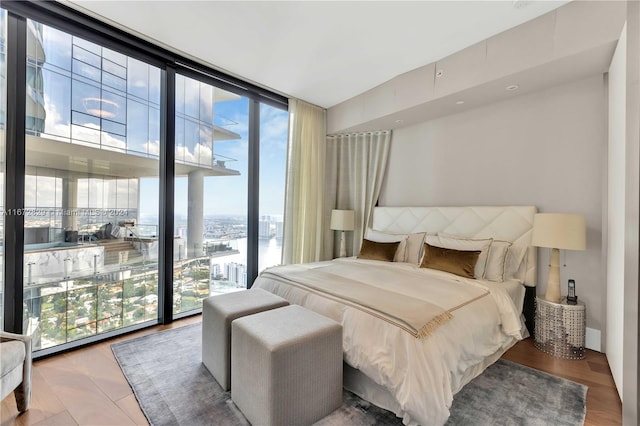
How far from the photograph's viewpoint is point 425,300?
1964 mm

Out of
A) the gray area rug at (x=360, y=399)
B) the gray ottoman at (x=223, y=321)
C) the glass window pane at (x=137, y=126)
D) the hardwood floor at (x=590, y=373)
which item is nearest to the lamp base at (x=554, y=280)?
the hardwood floor at (x=590, y=373)

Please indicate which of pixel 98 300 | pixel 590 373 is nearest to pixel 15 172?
pixel 98 300

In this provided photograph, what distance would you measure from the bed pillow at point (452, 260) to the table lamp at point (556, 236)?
0.53 m

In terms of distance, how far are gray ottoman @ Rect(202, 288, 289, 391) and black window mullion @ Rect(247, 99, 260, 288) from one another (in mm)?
1567

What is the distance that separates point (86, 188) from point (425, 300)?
3008mm

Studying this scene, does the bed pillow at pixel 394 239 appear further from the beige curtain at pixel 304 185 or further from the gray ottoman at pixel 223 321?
the gray ottoman at pixel 223 321

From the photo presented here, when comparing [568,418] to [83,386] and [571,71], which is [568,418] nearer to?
[571,71]

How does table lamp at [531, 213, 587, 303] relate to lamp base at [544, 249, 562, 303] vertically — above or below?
above

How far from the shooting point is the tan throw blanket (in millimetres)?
1668

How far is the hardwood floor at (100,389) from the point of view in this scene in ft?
5.35

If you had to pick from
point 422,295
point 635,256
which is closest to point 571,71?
point 422,295

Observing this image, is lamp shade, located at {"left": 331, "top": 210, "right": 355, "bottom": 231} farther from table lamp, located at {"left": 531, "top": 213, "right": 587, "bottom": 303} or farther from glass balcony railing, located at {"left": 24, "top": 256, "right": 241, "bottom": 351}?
table lamp, located at {"left": 531, "top": 213, "right": 587, "bottom": 303}

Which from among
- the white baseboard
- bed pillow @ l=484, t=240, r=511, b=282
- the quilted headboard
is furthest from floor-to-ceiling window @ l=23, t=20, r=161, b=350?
the white baseboard

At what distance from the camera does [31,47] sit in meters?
2.26
